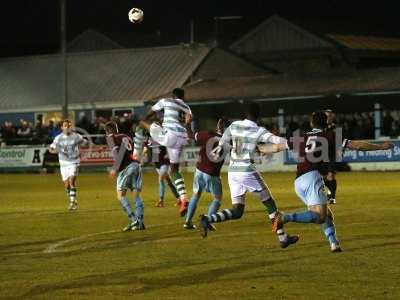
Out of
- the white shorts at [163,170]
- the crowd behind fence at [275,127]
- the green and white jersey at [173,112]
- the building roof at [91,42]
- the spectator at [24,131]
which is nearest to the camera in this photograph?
the green and white jersey at [173,112]

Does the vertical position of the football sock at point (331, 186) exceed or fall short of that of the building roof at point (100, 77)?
it falls short

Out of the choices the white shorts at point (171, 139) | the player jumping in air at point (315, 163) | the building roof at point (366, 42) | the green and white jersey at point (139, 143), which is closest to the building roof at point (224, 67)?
the building roof at point (366, 42)

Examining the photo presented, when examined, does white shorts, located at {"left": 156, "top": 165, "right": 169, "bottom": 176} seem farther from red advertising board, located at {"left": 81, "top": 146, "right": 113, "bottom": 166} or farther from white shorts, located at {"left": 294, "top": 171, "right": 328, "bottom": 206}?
red advertising board, located at {"left": 81, "top": 146, "right": 113, "bottom": 166}

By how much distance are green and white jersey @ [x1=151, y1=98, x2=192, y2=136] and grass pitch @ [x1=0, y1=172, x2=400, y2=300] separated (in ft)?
6.30

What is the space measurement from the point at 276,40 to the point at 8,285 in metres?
58.8

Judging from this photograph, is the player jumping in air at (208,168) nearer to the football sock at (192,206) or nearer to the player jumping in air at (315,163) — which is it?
the football sock at (192,206)

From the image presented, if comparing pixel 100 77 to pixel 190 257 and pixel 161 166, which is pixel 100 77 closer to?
pixel 161 166

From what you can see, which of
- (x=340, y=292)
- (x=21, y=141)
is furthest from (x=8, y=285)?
(x=21, y=141)

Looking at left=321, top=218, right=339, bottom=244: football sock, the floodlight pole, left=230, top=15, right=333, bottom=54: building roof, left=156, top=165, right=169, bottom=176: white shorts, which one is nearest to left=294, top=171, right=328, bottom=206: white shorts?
left=321, top=218, right=339, bottom=244: football sock

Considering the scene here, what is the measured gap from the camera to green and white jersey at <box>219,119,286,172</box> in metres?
15.7

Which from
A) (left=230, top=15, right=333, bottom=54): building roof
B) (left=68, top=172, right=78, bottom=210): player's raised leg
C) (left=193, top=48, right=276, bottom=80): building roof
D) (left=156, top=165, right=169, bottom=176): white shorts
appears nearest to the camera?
(left=68, top=172, right=78, bottom=210): player's raised leg

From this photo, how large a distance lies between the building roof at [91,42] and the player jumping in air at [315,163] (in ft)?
224

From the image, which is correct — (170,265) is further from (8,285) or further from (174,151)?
(174,151)

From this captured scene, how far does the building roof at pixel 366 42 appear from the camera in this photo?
224 feet
